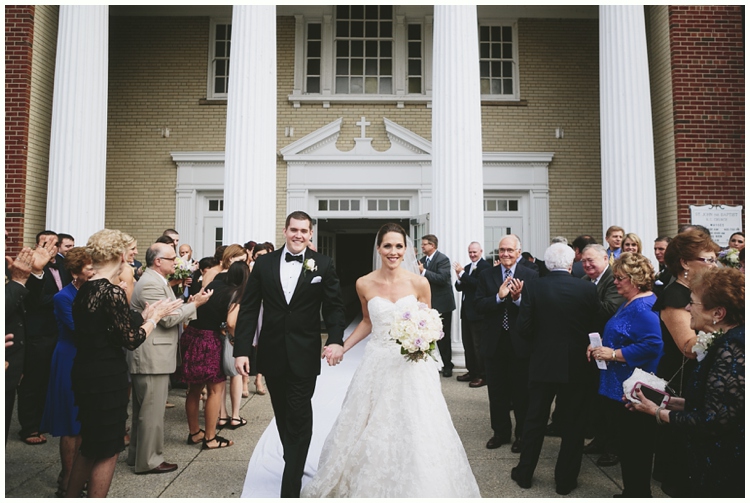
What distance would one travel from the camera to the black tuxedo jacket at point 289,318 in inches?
156

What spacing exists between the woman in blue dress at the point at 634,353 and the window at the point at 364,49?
1040cm

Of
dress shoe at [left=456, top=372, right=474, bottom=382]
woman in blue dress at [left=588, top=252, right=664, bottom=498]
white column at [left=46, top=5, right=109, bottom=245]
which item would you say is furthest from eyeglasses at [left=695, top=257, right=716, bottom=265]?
white column at [left=46, top=5, right=109, bottom=245]

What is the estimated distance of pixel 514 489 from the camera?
14.0 feet

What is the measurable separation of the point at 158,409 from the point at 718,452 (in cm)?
406

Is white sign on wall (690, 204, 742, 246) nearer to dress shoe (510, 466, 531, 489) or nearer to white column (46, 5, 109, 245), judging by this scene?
dress shoe (510, 466, 531, 489)

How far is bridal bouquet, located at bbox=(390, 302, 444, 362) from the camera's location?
371 centimetres

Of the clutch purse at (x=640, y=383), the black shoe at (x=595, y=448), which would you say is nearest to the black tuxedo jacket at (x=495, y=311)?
the black shoe at (x=595, y=448)

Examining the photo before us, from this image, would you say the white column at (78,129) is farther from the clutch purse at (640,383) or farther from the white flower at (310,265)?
the clutch purse at (640,383)

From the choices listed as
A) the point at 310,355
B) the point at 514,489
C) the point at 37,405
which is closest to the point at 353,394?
the point at 310,355

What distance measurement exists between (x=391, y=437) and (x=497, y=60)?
38.5 feet

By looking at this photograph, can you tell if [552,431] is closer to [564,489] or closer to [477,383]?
[564,489]

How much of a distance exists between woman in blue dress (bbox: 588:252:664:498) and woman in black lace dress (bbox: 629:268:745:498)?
979 millimetres

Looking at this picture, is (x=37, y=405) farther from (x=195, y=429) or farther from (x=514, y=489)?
(x=514, y=489)

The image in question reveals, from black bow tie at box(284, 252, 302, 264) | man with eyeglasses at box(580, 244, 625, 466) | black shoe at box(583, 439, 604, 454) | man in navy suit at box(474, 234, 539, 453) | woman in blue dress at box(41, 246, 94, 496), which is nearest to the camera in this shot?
woman in blue dress at box(41, 246, 94, 496)
